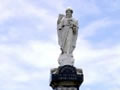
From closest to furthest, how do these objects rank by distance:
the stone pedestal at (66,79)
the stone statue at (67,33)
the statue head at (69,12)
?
the stone pedestal at (66,79) → the stone statue at (67,33) → the statue head at (69,12)

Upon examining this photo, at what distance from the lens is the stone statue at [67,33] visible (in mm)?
17547

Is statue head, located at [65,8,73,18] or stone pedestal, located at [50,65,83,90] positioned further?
statue head, located at [65,8,73,18]

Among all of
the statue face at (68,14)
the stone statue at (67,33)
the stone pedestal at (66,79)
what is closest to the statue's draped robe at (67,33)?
the stone statue at (67,33)

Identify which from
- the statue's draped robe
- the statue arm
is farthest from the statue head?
the statue arm

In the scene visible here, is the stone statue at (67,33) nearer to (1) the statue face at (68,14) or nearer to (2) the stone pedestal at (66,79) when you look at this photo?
(1) the statue face at (68,14)

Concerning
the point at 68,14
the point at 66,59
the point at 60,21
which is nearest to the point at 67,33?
the point at 60,21

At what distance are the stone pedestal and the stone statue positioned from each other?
3.11ft

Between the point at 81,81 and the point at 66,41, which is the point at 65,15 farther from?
the point at 81,81

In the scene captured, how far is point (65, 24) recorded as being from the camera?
1775cm

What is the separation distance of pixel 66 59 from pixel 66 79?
1074mm

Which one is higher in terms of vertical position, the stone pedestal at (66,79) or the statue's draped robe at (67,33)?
the statue's draped robe at (67,33)

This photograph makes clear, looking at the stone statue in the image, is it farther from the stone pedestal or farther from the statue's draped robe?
the stone pedestal

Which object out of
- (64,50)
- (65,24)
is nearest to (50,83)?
(64,50)

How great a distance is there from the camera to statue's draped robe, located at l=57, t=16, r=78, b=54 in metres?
17.6
